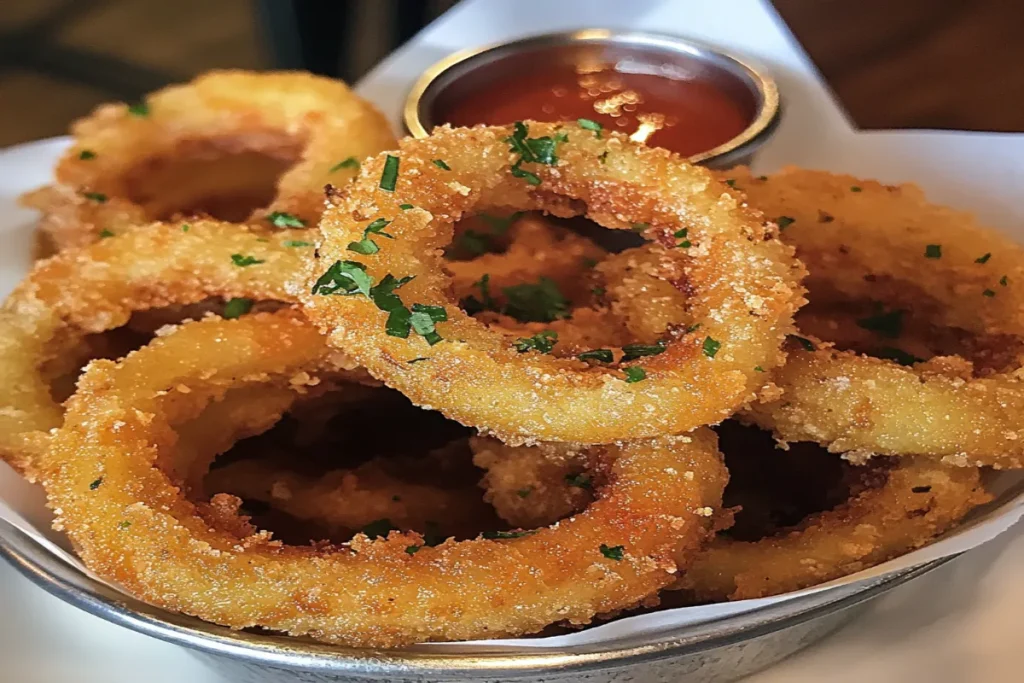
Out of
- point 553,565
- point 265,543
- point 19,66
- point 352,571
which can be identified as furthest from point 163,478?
point 19,66

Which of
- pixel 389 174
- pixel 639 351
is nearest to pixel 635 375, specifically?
pixel 639 351

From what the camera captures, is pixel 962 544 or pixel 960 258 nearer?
pixel 962 544

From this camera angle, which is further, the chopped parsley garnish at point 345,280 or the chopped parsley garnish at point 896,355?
the chopped parsley garnish at point 896,355

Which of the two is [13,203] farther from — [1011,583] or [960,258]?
[1011,583]

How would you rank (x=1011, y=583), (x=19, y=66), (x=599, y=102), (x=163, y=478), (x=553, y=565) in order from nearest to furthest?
1. (x=553, y=565)
2. (x=163, y=478)
3. (x=1011, y=583)
4. (x=599, y=102)
5. (x=19, y=66)

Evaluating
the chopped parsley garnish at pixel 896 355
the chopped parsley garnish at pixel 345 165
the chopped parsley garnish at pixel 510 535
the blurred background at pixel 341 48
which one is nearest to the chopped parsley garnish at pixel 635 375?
the chopped parsley garnish at pixel 510 535

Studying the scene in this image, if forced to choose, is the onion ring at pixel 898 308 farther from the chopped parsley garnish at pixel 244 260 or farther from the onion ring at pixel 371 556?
the chopped parsley garnish at pixel 244 260

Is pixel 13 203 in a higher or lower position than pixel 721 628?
higher
